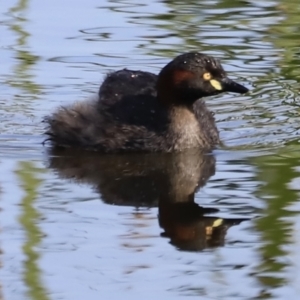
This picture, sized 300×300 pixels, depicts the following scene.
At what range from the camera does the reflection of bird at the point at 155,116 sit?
8.70 metres

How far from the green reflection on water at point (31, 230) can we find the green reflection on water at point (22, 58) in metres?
2.28

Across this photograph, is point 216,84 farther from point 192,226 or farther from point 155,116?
point 192,226

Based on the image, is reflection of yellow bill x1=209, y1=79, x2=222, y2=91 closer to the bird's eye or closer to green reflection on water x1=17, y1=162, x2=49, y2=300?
the bird's eye

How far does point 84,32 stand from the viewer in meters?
12.0

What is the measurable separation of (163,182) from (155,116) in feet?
3.75

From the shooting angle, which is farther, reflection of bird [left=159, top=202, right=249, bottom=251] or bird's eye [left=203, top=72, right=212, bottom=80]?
bird's eye [left=203, top=72, right=212, bottom=80]

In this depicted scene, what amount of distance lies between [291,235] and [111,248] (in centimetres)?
97

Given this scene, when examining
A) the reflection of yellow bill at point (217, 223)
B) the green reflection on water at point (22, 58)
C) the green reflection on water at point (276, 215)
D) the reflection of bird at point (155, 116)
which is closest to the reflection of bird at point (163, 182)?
the reflection of yellow bill at point (217, 223)

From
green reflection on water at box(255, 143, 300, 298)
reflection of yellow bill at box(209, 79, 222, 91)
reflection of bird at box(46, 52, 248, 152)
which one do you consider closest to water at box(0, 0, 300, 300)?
green reflection on water at box(255, 143, 300, 298)

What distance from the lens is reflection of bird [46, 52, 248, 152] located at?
28.5ft

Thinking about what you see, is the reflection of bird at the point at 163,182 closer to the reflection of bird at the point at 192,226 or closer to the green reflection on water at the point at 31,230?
the reflection of bird at the point at 192,226

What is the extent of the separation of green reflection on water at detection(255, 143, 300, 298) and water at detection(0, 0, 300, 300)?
10mm

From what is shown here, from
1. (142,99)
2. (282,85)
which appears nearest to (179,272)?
(142,99)

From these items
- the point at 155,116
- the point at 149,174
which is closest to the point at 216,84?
the point at 155,116
